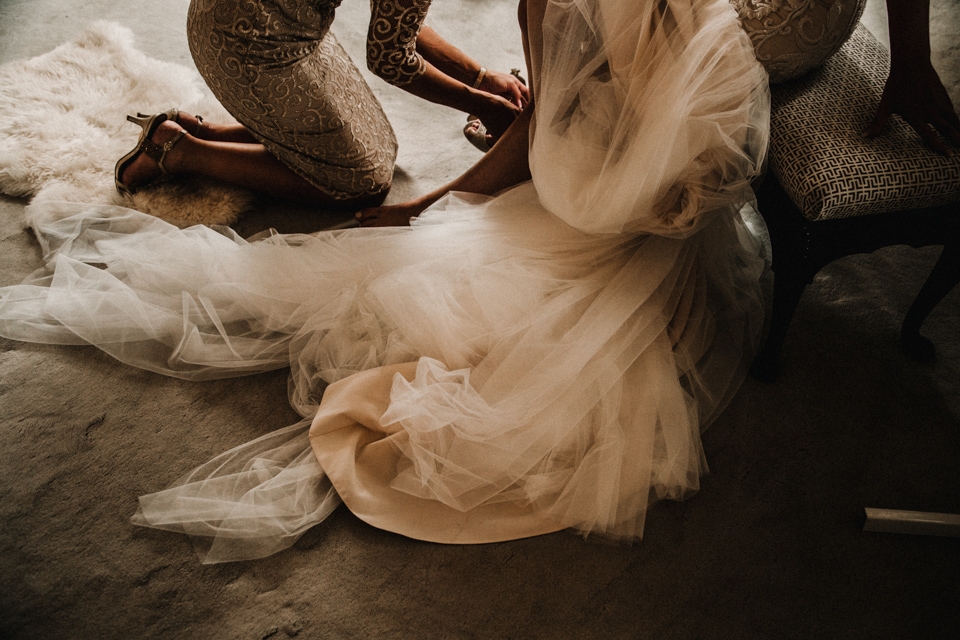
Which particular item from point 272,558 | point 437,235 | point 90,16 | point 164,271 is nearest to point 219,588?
point 272,558

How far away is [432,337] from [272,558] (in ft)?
1.64

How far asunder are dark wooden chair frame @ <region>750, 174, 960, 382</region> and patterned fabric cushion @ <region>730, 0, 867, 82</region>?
0.74 feet

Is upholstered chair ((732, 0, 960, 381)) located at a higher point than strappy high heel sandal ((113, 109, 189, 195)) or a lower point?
higher

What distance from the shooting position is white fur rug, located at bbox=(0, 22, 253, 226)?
1.69 meters

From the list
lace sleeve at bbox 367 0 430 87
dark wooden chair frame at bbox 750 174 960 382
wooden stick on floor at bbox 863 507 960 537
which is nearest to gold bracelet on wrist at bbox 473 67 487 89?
lace sleeve at bbox 367 0 430 87

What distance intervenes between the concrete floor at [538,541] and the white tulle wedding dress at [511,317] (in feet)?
0.18

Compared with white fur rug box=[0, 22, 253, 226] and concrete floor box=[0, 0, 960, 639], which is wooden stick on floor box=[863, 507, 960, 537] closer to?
concrete floor box=[0, 0, 960, 639]

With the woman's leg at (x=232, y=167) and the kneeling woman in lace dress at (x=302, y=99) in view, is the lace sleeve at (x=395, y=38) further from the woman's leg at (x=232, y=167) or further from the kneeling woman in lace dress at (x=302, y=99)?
the woman's leg at (x=232, y=167)

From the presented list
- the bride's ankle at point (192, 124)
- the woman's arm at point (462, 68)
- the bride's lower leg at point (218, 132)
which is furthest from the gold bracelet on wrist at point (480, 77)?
the bride's ankle at point (192, 124)

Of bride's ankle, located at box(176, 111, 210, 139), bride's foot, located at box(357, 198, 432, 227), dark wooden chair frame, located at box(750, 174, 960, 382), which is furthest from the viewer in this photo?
bride's ankle, located at box(176, 111, 210, 139)

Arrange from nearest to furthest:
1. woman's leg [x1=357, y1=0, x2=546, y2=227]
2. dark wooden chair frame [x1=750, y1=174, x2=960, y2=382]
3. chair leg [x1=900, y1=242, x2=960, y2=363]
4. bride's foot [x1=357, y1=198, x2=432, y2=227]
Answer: dark wooden chair frame [x1=750, y1=174, x2=960, y2=382] → chair leg [x1=900, y1=242, x2=960, y2=363] → woman's leg [x1=357, y1=0, x2=546, y2=227] → bride's foot [x1=357, y1=198, x2=432, y2=227]

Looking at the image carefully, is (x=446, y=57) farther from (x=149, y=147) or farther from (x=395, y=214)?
(x=149, y=147)

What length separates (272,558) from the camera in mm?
1105

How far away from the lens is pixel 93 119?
1871 mm
